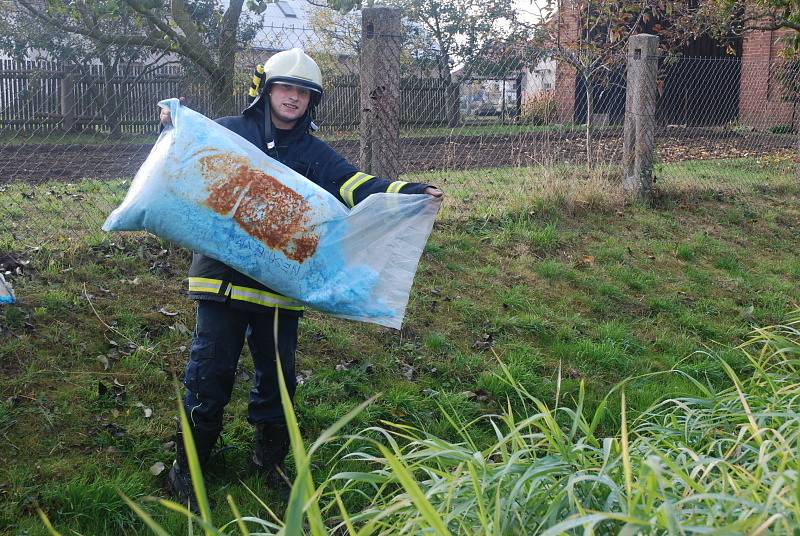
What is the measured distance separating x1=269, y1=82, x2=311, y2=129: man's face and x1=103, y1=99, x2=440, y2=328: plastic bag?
0.81 ft

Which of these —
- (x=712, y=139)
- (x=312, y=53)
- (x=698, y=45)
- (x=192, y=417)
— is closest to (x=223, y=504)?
(x=192, y=417)

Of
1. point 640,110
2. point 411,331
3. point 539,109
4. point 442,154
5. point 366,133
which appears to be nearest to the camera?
point 411,331

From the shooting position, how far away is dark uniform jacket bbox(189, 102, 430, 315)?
3334 mm

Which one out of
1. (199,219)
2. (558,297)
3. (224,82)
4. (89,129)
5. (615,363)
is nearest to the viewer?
(199,219)

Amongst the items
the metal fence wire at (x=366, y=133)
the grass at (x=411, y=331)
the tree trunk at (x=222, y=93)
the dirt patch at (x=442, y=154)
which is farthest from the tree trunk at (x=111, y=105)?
the tree trunk at (x=222, y=93)

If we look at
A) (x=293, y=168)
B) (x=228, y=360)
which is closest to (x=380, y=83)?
(x=293, y=168)

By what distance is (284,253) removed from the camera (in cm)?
326

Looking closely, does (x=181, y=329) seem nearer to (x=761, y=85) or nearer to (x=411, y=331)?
(x=411, y=331)

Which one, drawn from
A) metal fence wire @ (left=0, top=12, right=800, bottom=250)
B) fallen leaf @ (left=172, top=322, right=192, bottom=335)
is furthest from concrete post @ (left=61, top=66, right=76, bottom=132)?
fallen leaf @ (left=172, top=322, right=192, bottom=335)

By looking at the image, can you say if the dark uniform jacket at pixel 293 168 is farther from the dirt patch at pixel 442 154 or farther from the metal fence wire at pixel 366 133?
the dirt patch at pixel 442 154

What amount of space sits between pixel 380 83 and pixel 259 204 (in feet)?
9.16

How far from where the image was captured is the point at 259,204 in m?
3.21

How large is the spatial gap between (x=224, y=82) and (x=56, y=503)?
3.22 meters

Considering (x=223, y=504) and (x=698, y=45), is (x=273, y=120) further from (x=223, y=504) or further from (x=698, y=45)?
(x=698, y=45)
